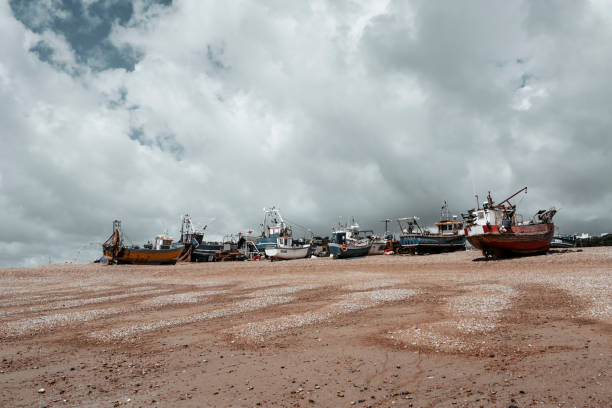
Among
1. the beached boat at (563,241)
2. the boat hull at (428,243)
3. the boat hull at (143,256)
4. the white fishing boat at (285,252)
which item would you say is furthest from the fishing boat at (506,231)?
the boat hull at (143,256)

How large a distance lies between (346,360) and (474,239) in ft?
119

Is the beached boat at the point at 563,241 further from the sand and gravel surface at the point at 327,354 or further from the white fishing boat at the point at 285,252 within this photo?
the sand and gravel surface at the point at 327,354

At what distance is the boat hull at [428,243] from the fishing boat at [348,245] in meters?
8.16

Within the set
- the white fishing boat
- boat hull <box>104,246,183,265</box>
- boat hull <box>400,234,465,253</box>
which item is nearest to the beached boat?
boat hull <box>400,234,465,253</box>

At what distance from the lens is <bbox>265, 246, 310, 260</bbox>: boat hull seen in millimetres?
69875

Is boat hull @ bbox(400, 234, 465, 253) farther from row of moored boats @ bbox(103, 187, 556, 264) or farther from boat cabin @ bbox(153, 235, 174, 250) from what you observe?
boat cabin @ bbox(153, 235, 174, 250)

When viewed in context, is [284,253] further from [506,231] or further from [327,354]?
[327,354]

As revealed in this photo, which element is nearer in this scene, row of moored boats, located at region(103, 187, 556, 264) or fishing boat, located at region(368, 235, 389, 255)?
row of moored boats, located at region(103, 187, 556, 264)

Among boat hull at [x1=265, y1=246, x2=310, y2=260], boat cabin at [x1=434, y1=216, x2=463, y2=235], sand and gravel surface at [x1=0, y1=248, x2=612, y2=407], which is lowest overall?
sand and gravel surface at [x1=0, y1=248, x2=612, y2=407]

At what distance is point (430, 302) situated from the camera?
14906 mm

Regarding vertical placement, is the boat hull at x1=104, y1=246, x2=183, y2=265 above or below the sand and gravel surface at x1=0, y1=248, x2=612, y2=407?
above

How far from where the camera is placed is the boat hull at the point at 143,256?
2694 inches

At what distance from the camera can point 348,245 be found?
63875 millimetres

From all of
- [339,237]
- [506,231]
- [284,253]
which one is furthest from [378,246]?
[506,231]
